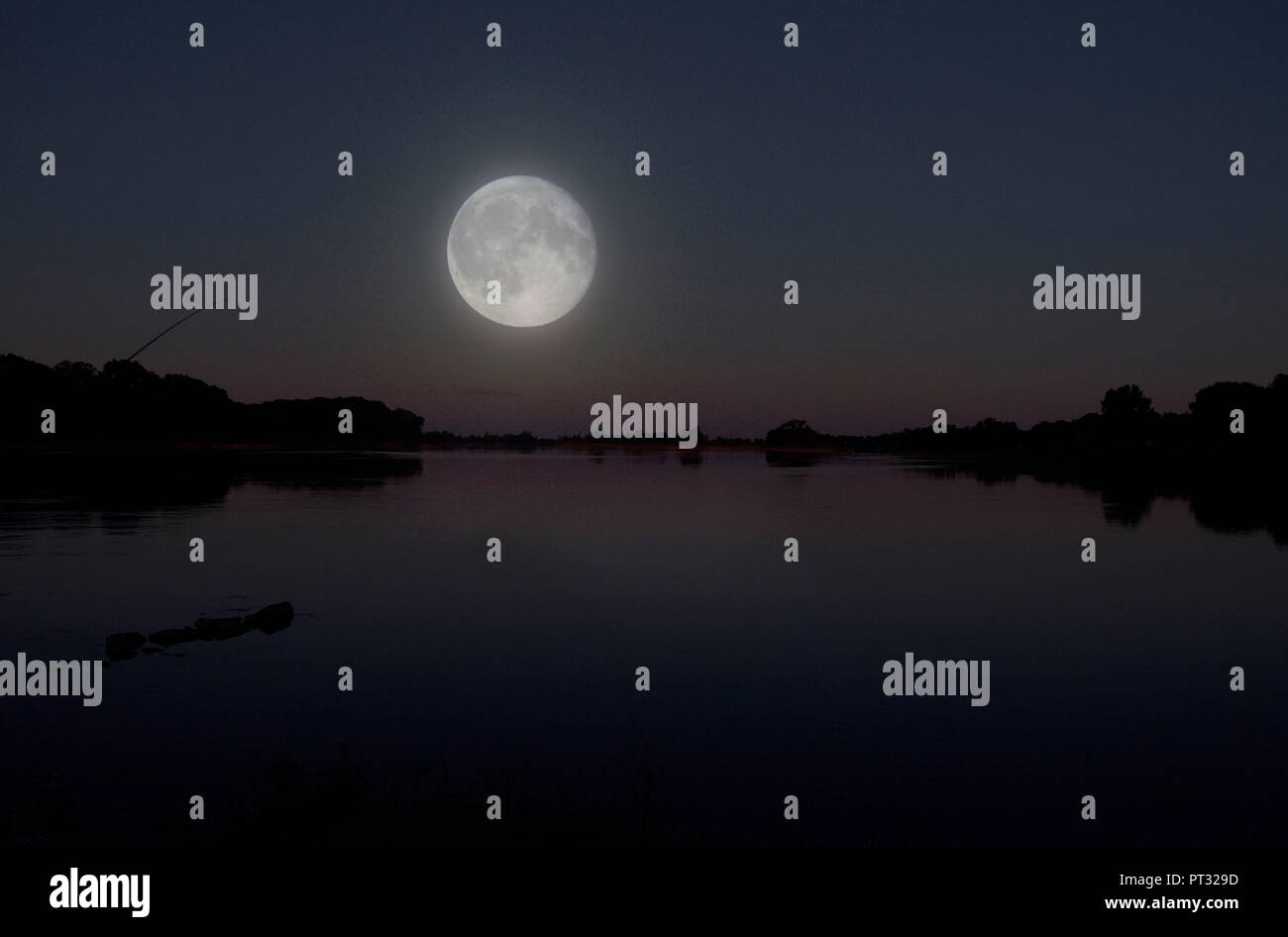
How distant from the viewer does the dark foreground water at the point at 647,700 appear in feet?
57.5

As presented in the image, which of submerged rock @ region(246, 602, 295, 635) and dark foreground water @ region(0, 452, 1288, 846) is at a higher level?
submerged rock @ region(246, 602, 295, 635)

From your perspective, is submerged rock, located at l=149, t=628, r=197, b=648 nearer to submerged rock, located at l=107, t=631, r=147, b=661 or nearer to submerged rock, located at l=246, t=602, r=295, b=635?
submerged rock, located at l=107, t=631, r=147, b=661

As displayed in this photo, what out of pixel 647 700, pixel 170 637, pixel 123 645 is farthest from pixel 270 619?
pixel 647 700

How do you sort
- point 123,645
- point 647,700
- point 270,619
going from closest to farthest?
point 647,700, point 123,645, point 270,619

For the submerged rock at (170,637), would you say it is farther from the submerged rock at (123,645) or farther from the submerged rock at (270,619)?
the submerged rock at (270,619)

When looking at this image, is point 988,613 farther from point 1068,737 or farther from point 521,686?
point 521,686

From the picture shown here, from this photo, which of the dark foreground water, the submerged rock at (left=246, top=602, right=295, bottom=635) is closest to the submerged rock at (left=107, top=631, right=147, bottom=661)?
the dark foreground water

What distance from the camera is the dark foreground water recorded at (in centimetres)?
1753

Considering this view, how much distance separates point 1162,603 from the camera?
44.7 meters

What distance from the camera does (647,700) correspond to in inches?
1067

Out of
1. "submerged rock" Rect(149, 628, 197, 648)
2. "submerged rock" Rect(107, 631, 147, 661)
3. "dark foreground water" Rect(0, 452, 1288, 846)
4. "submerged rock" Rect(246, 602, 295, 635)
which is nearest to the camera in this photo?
"dark foreground water" Rect(0, 452, 1288, 846)

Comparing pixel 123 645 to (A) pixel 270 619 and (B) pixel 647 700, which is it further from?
(B) pixel 647 700

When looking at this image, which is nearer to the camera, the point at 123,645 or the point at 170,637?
the point at 123,645
